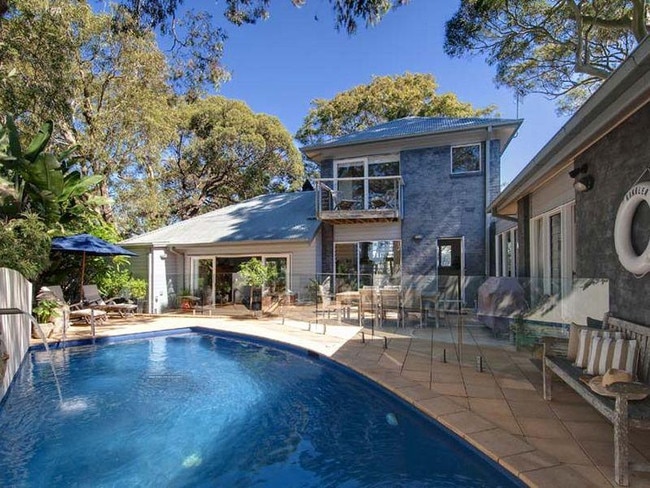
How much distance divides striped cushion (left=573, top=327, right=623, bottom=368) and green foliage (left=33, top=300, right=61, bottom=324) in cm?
1061

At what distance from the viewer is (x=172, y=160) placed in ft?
83.8

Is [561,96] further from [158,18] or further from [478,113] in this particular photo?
[158,18]

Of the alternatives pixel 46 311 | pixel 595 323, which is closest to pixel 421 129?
pixel 595 323

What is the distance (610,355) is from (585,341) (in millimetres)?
402

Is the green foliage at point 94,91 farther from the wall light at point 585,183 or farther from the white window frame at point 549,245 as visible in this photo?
the wall light at point 585,183

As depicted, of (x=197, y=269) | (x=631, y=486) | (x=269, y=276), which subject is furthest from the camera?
(x=197, y=269)

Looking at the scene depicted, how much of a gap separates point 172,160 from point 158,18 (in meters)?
17.6

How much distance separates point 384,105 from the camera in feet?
82.1

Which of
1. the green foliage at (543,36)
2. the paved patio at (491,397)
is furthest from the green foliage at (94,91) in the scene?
the green foliage at (543,36)

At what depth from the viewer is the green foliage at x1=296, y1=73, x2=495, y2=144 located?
24.0m

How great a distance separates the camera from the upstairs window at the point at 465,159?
13.6 meters

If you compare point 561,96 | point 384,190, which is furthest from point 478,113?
point 384,190

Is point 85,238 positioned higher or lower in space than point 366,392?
higher

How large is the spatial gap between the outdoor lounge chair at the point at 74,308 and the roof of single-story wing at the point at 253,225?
3.73 m
